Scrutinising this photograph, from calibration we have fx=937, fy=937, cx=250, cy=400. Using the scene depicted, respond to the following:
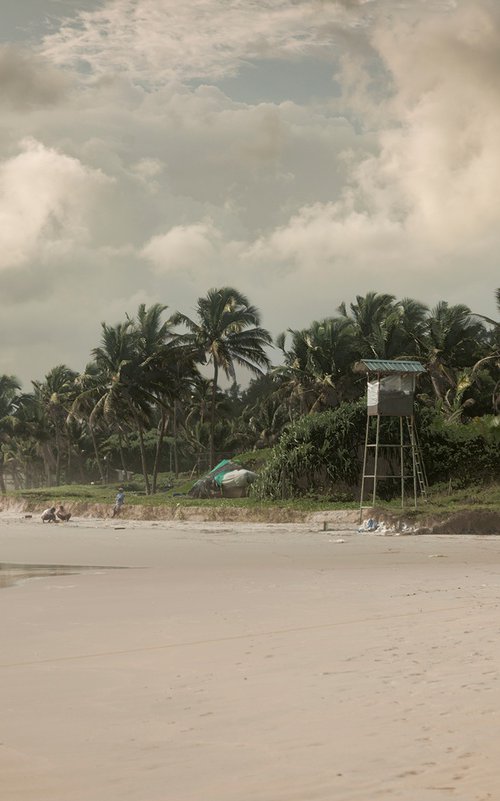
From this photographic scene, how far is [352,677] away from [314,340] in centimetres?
4419

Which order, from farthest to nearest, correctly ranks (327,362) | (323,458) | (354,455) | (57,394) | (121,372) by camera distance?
(57,394)
(327,362)
(121,372)
(354,455)
(323,458)

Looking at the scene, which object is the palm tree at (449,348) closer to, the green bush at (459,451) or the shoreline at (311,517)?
the green bush at (459,451)

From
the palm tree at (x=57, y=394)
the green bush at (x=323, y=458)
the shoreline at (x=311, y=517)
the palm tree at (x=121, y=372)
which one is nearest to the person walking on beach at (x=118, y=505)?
the shoreline at (x=311, y=517)

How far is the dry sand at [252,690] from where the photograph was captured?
14.2 ft

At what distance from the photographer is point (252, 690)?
602 cm

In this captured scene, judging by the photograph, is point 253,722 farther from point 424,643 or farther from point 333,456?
point 333,456

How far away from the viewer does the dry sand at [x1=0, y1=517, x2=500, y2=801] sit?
14.2 ft

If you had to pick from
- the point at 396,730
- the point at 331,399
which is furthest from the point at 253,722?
the point at 331,399

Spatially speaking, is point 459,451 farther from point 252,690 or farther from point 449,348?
point 252,690

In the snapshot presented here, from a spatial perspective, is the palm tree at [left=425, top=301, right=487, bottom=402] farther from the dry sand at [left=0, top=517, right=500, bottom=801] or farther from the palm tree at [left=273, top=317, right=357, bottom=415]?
the dry sand at [left=0, top=517, right=500, bottom=801]

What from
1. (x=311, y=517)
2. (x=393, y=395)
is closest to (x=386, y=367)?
(x=393, y=395)

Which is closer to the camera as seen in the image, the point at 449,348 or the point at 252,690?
the point at 252,690

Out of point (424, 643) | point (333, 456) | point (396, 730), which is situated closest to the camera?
point (396, 730)

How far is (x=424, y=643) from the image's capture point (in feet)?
24.0
